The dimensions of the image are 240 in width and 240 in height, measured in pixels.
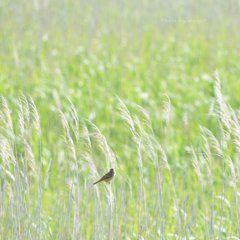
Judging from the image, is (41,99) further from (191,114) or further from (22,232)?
(22,232)

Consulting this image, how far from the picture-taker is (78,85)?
6008mm

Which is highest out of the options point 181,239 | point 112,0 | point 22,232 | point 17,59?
point 112,0

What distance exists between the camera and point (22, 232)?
9.90 ft

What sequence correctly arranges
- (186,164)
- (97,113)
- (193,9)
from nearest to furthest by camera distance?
(186,164)
(97,113)
(193,9)

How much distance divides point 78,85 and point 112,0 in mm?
2489

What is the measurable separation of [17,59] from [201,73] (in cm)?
156

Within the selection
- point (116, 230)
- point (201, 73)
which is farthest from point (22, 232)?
point (201, 73)

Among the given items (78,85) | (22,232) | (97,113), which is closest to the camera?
(22,232)

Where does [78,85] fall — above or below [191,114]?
above

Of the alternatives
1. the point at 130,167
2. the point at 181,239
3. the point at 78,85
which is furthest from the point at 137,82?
the point at 181,239

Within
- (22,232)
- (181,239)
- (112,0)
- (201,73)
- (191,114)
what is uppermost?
(112,0)

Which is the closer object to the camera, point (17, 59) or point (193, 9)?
point (17, 59)

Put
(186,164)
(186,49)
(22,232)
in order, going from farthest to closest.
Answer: (186,49) → (186,164) → (22,232)

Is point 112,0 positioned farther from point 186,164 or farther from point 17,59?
point 186,164
